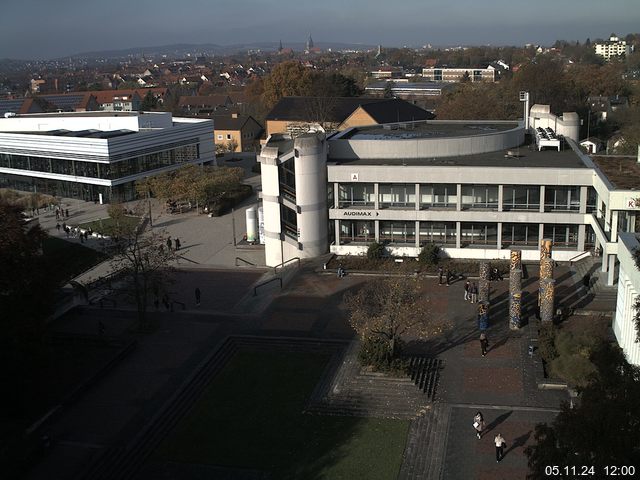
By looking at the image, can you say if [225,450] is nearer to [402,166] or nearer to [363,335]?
[363,335]

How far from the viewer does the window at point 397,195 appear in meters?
43.1

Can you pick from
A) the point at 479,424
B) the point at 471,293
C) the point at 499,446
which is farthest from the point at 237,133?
the point at 499,446

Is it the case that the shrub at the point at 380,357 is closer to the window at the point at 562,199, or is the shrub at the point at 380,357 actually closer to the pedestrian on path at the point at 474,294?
the pedestrian on path at the point at 474,294

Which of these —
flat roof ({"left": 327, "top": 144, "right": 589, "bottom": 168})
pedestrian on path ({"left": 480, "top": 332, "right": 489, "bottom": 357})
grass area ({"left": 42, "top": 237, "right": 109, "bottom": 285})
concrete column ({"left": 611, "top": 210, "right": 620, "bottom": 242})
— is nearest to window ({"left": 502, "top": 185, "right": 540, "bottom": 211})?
flat roof ({"left": 327, "top": 144, "right": 589, "bottom": 168})

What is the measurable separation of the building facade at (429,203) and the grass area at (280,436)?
654 inches

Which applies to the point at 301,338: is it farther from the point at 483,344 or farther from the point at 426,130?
the point at 426,130

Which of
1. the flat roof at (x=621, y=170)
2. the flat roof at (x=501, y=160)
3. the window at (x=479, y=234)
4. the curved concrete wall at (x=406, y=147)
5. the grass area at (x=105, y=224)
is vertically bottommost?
the grass area at (x=105, y=224)

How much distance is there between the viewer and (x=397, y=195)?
43.4 m

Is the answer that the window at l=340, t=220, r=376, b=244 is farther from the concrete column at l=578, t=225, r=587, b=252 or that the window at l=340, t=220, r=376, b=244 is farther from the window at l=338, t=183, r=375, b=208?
the concrete column at l=578, t=225, r=587, b=252

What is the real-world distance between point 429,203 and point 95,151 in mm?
35124

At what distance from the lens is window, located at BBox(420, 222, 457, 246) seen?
1694 inches

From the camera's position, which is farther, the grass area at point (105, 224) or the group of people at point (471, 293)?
the grass area at point (105, 224)

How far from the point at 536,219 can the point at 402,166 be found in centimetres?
863

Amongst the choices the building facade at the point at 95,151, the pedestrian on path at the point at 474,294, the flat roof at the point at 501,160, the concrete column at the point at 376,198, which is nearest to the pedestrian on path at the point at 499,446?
the pedestrian on path at the point at 474,294
